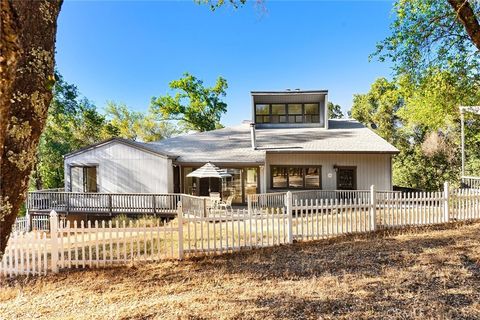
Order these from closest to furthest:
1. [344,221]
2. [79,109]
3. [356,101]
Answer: [344,221] → [79,109] → [356,101]

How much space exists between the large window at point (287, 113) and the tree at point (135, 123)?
24.1 meters

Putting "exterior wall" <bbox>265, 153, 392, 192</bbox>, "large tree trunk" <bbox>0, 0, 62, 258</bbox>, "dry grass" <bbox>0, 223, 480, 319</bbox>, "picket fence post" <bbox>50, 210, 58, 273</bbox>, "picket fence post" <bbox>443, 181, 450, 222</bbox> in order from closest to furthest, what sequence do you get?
"large tree trunk" <bbox>0, 0, 62, 258</bbox>, "dry grass" <bbox>0, 223, 480, 319</bbox>, "picket fence post" <bbox>50, 210, 58, 273</bbox>, "picket fence post" <bbox>443, 181, 450, 222</bbox>, "exterior wall" <bbox>265, 153, 392, 192</bbox>

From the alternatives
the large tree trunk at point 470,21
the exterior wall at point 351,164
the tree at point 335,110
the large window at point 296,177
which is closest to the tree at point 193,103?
the tree at point 335,110

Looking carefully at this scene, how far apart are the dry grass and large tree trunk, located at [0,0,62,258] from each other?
3.10 meters

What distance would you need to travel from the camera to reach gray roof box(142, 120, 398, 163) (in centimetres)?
1467

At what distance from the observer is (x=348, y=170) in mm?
15359

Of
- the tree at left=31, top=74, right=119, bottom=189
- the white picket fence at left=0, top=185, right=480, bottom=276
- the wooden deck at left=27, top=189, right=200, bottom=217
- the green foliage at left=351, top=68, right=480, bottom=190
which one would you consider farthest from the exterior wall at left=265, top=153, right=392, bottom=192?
the tree at left=31, top=74, right=119, bottom=189

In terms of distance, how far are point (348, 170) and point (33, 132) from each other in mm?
15583

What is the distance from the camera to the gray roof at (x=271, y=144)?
14.7 m

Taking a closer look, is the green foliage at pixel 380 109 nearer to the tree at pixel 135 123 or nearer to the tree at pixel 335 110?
the tree at pixel 335 110

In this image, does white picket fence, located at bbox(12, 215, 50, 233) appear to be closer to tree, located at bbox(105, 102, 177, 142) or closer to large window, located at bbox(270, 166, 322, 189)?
large window, located at bbox(270, 166, 322, 189)

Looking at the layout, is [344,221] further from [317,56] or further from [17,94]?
[317,56]

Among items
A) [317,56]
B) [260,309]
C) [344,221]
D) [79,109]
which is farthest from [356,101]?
[260,309]

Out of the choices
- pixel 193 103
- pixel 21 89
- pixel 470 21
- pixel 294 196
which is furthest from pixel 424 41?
pixel 193 103
